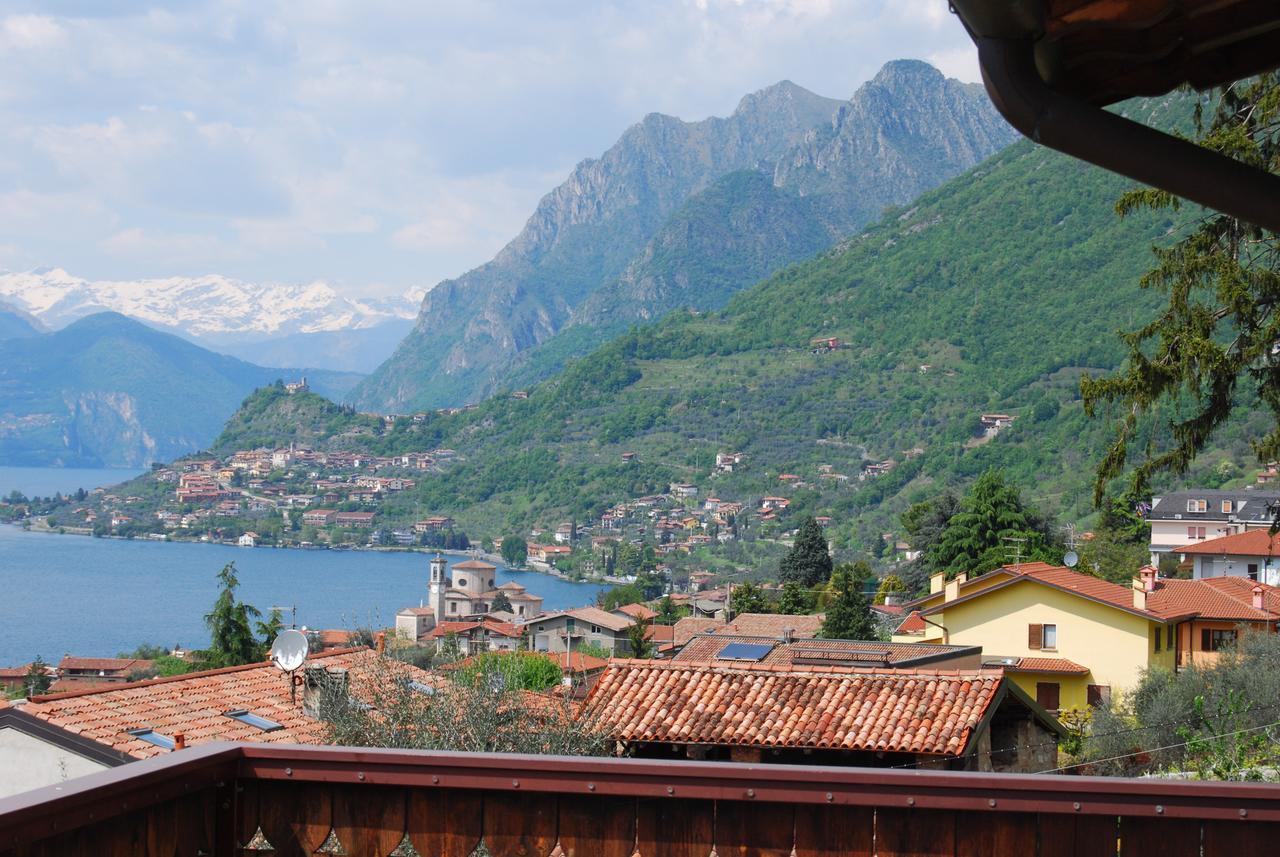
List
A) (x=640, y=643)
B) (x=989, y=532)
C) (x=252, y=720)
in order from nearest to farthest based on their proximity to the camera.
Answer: (x=252, y=720), (x=989, y=532), (x=640, y=643)

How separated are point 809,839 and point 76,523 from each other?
16472 cm

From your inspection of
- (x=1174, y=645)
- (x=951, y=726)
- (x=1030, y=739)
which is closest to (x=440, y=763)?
(x=951, y=726)

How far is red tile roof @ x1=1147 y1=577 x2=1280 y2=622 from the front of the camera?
25.8m

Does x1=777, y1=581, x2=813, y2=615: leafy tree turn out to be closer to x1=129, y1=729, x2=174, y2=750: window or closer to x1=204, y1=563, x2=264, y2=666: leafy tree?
x1=204, y1=563, x2=264, y2=666: leafy tree

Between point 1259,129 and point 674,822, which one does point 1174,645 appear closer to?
point 1259,129

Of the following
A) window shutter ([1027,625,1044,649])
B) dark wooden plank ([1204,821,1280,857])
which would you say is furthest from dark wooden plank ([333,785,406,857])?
window shutter ([1027,625,1044,649])

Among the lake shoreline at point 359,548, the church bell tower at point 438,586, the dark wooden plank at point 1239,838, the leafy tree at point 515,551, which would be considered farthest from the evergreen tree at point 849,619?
the leafy tree at point 515,551

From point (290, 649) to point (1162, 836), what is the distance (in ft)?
39.4

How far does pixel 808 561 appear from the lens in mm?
50750

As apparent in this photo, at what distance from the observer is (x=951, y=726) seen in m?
11.3

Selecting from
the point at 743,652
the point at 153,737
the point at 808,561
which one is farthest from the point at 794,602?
the point at 153,737

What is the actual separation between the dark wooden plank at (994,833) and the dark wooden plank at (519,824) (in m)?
0.66

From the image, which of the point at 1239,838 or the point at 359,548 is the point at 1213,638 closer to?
the point at 1239,838

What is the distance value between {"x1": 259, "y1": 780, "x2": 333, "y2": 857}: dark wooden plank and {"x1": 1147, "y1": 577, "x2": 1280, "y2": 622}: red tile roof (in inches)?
1006
